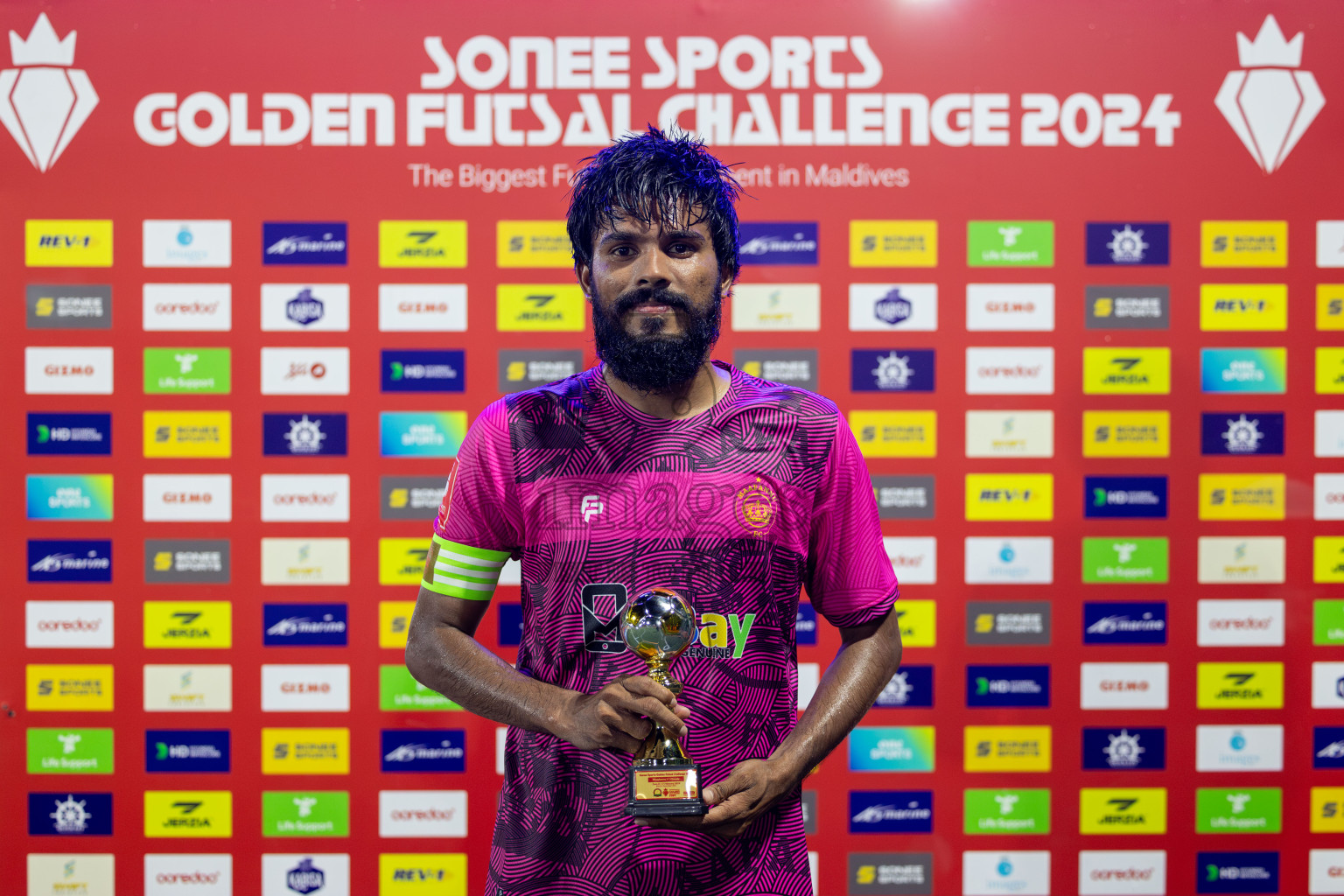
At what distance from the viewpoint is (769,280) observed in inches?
92.0

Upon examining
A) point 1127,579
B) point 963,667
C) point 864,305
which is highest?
point 864,305

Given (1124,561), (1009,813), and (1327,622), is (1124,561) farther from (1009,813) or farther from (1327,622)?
(1009,813)

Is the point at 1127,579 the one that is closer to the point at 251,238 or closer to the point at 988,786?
the point at 988,786

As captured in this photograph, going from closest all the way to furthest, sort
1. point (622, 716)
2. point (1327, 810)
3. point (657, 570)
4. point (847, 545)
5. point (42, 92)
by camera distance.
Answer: point (622, 716), point (657, 570), point (847, 545), point (42, 92), point (1327, 810)

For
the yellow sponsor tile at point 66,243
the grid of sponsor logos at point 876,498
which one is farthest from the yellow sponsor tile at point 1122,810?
the yellow sponsor tile at point 66,243

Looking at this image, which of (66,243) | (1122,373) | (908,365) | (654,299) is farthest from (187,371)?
(1122,373)

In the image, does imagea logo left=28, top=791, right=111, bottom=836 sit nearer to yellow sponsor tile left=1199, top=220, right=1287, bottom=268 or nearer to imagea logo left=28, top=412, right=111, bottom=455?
A: imagea logo left=28, top=412, right=111, bottom=455

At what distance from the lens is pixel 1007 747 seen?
239 centimetres

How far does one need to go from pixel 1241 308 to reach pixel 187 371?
2.85 meters

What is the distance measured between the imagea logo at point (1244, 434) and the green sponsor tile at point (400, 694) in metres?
2.17

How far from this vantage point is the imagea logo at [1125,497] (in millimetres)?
2357

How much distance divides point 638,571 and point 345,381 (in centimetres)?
146

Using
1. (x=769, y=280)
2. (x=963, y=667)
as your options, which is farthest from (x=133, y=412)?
(x=963, y=667)

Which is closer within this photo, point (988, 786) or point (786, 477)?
point (786, 477)
